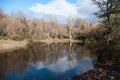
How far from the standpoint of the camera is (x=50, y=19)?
340ft

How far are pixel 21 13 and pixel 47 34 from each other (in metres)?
Answer: 16.4

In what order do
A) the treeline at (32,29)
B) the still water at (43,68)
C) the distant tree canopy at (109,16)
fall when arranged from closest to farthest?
the still water at (43,68), the distant tree canopy at (109,16), the treeline at (32,29)

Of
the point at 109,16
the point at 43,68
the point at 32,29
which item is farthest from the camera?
the point at 32,29

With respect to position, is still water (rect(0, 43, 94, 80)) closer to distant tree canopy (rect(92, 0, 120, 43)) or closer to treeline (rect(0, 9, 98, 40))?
distant tree canopy (rect(92, 0, 120, 43))

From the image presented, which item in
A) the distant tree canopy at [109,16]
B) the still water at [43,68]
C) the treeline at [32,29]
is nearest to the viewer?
the still water at [43,68]

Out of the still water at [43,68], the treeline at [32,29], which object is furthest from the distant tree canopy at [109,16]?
the treeline at [32,29]

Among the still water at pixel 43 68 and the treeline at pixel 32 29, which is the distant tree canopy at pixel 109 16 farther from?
the treeline at pixel 32 29

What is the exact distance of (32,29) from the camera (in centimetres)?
7856

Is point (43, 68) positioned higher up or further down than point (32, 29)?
further down

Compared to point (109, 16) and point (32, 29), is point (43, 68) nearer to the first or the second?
point (109, 16)

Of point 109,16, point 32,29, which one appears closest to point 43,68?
point 109,16

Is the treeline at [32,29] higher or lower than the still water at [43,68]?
higher

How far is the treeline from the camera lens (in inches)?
2497

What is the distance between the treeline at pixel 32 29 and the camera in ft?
208
